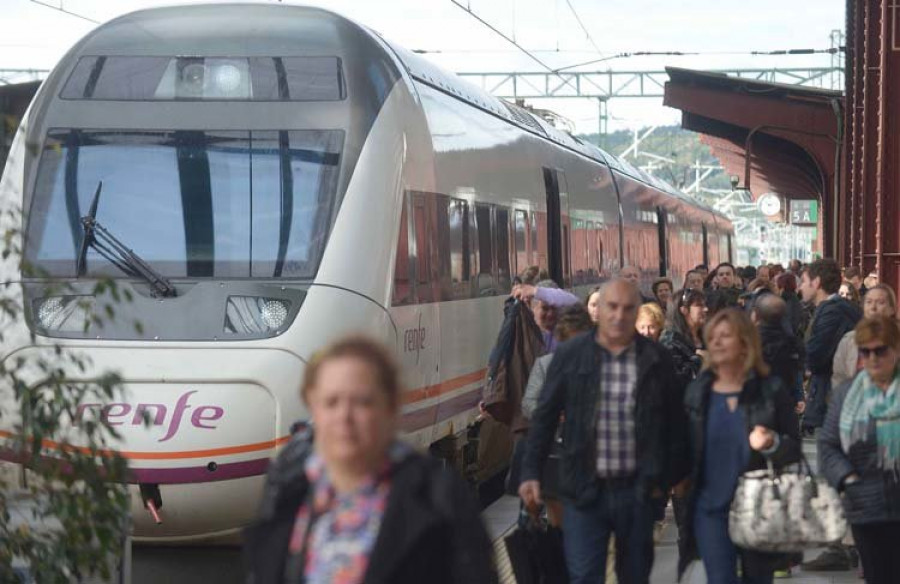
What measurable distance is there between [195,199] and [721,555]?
373cm

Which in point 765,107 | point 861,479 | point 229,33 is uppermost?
point 765,107

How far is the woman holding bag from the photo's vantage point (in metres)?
6.98

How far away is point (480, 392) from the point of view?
41.8ft

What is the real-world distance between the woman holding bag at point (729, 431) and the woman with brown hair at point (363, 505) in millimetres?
3364

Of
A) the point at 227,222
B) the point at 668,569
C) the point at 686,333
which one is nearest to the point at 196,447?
the point at 227,222

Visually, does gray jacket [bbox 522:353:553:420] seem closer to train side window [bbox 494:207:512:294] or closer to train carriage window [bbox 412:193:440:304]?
train carriage window [bbox 412:193:440:304]

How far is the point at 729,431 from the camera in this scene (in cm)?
700

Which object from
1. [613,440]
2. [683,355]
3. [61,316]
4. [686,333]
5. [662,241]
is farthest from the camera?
[662,241]

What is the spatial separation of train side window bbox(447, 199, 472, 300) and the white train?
0.45 metres

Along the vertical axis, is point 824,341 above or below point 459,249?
below

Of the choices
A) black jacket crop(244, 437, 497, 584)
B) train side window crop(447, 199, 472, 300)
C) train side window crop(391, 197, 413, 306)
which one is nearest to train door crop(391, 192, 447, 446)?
train side window crop(391, 197, 413, 306)

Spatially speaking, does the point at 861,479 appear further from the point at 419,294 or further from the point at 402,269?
the point at 419,294

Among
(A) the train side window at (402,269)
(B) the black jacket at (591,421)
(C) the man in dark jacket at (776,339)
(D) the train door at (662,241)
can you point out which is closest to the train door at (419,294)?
(A) the train side window at (402,269)

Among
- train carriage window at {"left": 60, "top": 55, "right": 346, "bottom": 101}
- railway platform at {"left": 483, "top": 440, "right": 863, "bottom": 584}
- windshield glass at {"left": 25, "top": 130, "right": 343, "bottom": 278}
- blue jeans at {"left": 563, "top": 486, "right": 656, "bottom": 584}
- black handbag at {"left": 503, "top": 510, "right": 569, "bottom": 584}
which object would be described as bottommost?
railway platform at {"left": 483, "top": 440, "right": 863, "bottom": 584}
